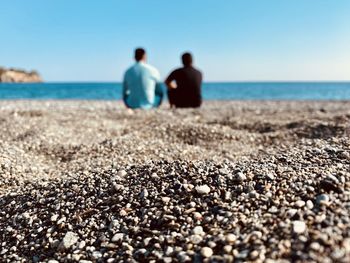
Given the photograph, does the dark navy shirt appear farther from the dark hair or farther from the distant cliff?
the distant cliff

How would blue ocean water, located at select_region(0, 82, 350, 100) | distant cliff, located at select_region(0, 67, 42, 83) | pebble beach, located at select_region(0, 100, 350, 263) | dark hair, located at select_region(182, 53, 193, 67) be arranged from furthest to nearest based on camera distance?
1. distant cliff, located at select_region(0, 67, 42, 83)
2. blue ocean water, located at select_region(0, 82, 350, 100)
3. dark hair, located at select_region(182, 53, 193, 67)
4. pebble beach, located at select_region(0, 100, 350, 263)

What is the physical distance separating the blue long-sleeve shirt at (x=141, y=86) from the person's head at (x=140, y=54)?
115mm

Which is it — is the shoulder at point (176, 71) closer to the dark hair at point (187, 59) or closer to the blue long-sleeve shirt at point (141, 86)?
the dark hair at point (187, 59)

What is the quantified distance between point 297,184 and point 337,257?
93 centimetres

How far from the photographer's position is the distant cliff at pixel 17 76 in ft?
334

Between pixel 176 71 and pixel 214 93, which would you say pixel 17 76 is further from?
pixel 176 71

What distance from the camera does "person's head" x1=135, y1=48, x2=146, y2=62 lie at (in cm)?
985

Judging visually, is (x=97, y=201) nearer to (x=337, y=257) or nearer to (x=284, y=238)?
(x=284, y=238)

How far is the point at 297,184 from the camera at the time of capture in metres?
2.81

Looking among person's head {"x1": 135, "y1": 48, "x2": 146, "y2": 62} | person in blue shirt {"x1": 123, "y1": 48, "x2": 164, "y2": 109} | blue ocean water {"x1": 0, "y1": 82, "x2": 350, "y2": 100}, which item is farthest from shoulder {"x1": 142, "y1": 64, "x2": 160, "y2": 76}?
blue ocean water {"x1": 0, "y1": 82, "x2": 350, "y2": 100}

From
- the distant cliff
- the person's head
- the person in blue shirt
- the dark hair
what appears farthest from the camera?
the distant cliff

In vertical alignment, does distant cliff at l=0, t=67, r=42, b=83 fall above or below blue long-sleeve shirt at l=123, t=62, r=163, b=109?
above

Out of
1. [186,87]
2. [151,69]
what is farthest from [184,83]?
[151,69]

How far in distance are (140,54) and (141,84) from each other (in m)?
0.75
